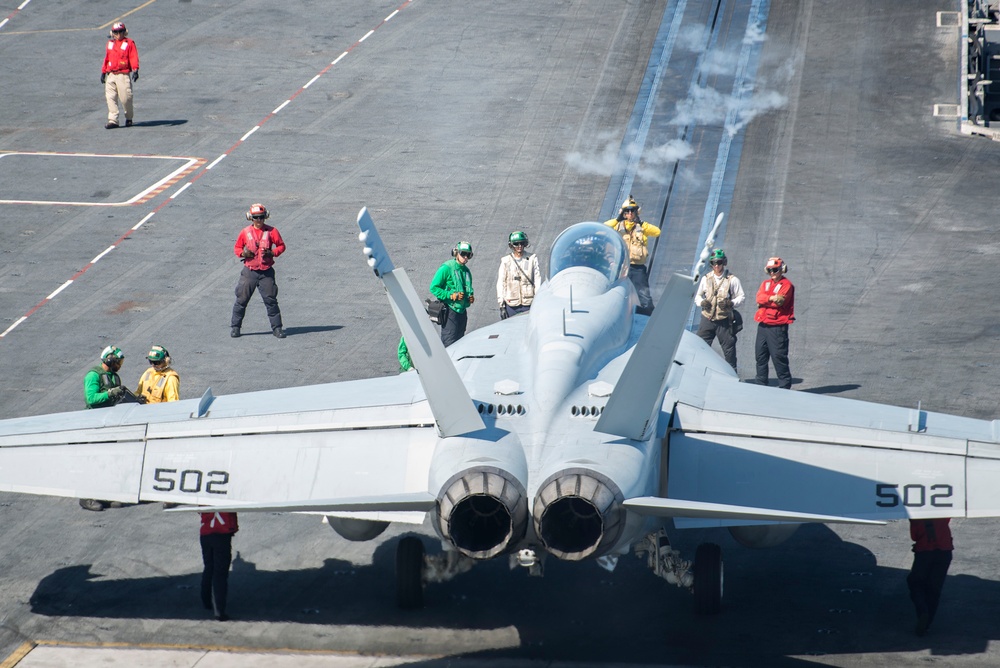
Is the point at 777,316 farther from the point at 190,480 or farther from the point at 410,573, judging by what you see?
the point at 190,480

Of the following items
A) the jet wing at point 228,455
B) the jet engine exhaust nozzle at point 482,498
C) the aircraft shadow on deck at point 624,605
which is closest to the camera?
the jet engine exhaust nozzle at point 482,498

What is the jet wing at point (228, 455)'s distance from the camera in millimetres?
13938

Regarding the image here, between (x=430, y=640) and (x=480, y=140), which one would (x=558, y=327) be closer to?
(x=430, y=640)

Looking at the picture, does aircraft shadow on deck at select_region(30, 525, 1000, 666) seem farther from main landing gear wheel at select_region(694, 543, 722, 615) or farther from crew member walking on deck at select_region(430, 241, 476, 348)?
crew member walking on deck at select_region(430, 241, 476, 348)

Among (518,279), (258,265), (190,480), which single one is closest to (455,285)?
(518,279)

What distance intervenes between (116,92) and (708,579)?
23084 mm

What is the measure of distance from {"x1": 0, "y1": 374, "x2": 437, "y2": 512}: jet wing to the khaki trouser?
19333mm

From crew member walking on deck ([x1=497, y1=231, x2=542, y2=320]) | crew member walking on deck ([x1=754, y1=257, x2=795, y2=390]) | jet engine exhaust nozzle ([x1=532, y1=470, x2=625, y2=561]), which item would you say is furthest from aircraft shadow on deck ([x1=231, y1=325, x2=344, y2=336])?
jet engine exhaust nozzle ([x1=532, y1=470, x2=625, y2=561])

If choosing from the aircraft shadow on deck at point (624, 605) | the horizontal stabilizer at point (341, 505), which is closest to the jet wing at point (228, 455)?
the horizontal stabilizer at point (341, 505)

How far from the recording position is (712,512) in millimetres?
11242

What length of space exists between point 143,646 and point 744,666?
656 cm

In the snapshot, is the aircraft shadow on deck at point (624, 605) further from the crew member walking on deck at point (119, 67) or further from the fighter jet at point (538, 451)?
the crew member walking on deck at point (119, 67)

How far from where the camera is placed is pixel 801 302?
23734 millimetres

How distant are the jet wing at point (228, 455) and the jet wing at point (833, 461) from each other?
2896mm
